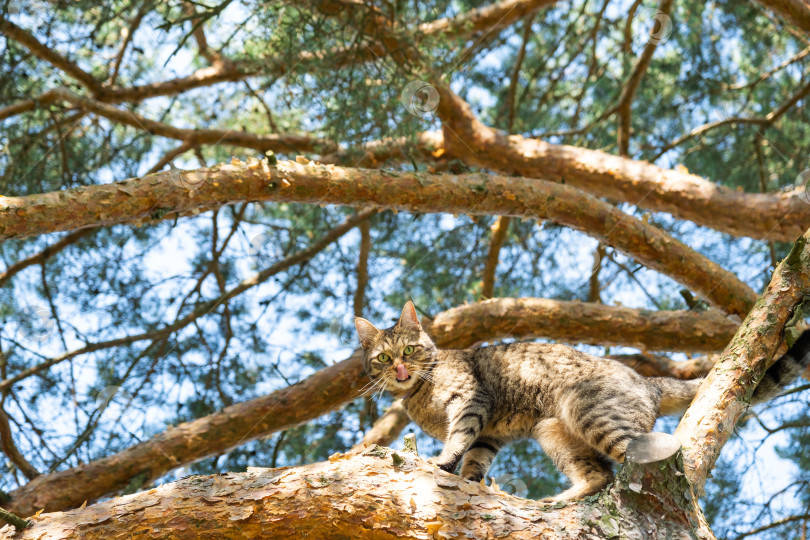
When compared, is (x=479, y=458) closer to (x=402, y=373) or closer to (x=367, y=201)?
(x=402, y=373)

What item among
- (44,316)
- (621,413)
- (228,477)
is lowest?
(228,477)

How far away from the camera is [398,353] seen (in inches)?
112

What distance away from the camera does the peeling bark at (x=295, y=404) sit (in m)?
3.30

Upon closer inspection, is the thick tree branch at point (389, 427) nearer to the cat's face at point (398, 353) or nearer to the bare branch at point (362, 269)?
the bare branch at point (362, 269)

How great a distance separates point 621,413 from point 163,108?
395 centimetres

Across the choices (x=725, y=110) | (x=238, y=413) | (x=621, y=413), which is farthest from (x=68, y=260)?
(x=725, y=110)

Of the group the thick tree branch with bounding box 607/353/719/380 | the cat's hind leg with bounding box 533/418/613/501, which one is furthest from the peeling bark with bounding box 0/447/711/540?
the thick tree branch with bounding box 607/353/719/380

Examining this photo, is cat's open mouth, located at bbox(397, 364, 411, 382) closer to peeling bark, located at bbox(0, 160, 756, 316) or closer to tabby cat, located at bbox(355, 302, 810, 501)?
tabby cat, located at bbox(355, 302, 810, 501)

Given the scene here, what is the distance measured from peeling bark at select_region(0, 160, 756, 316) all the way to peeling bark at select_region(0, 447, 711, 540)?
1.21m

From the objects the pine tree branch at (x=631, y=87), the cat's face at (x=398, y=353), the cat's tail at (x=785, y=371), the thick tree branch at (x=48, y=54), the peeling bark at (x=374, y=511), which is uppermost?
the pine tree branch at (x=631, y=87)

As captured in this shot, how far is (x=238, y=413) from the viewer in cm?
361

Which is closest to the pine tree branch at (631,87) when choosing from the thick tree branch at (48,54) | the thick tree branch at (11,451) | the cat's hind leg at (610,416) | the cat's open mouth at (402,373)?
the cat's hind leg at (610,416)

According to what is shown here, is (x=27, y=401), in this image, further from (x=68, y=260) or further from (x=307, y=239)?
(x=307, y=239)

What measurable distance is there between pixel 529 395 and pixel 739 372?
84 centimetres
